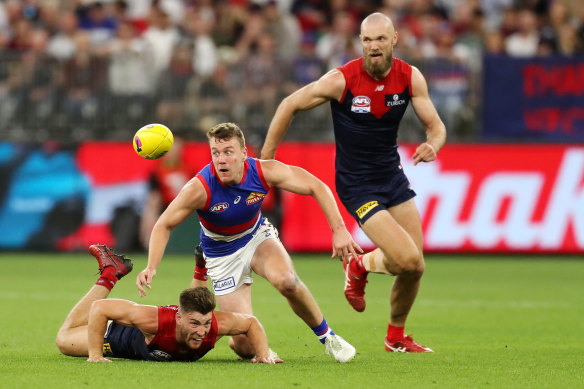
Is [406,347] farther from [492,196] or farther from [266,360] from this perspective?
[492,196]

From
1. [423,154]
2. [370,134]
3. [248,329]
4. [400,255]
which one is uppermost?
[370,134]

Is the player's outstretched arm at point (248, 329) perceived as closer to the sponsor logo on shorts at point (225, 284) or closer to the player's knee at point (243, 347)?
the player's knee at point (243, 347)

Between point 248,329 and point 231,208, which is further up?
point 231,208

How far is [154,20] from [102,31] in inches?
42.1

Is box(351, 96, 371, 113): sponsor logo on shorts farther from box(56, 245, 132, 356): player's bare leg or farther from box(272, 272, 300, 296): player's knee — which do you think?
box(56, 245, 132, 356): player's bare leg

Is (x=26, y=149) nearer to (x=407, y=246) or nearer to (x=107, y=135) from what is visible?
(x=107, y=135)

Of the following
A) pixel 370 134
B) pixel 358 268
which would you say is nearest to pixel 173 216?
pixel 370 134

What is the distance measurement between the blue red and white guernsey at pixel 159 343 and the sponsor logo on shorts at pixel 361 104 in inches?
93.4

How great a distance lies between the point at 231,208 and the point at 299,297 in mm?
913

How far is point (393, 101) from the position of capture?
31.5 ft

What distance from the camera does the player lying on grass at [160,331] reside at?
26.8 feet

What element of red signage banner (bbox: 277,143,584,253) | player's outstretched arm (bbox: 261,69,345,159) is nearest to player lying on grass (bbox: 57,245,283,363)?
player's outstretched arm (bbox: 261,69,345,159)

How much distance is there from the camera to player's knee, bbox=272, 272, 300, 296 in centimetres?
859

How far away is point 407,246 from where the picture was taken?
927cm
